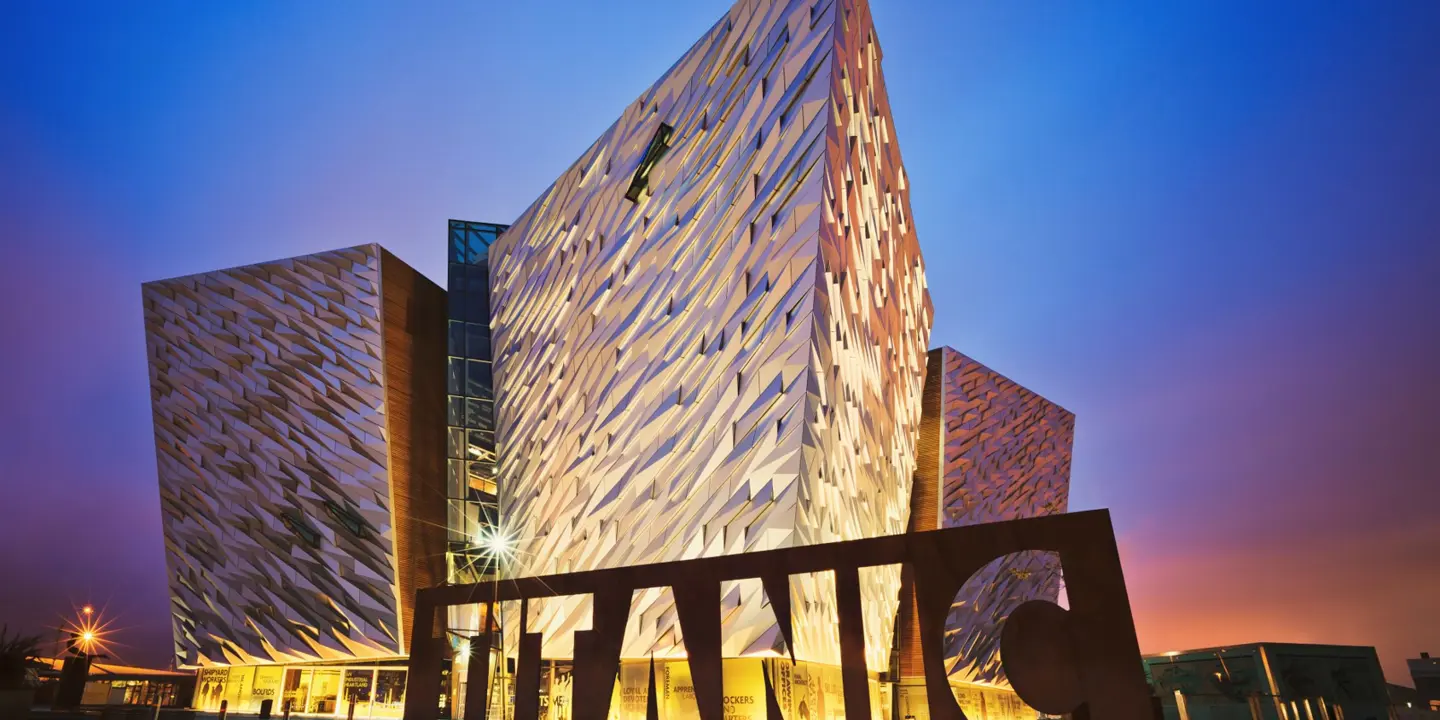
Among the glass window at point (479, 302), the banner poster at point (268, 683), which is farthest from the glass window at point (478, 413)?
the banner poster at point (268, 683)

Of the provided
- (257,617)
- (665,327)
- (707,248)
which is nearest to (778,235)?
(707,248)

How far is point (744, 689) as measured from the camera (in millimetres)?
12789

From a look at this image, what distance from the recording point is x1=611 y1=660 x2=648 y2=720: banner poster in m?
14.0

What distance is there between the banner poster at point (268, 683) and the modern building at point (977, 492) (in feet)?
54.7

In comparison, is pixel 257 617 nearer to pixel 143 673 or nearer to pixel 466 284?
pixel 466 284

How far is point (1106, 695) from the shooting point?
238 inches

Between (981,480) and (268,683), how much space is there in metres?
21.8

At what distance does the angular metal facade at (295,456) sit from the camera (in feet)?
67.1

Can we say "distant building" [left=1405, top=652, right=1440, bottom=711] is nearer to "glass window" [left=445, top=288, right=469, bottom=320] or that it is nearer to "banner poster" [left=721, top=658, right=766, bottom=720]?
"banner poster" [left=721, top=658, right=766, bottom=720]

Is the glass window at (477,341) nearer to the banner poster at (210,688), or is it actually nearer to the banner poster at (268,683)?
the banner poster at (268,683)

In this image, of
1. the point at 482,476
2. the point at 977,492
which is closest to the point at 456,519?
the point at 482,476

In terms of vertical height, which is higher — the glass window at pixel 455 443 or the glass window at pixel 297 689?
the glass window at pixel 455 443

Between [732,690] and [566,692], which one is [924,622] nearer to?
[732,690]

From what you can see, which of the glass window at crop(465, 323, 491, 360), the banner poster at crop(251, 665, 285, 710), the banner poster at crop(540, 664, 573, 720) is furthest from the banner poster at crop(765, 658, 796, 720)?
the banner poster at crop(251, 665, 285, 710)
